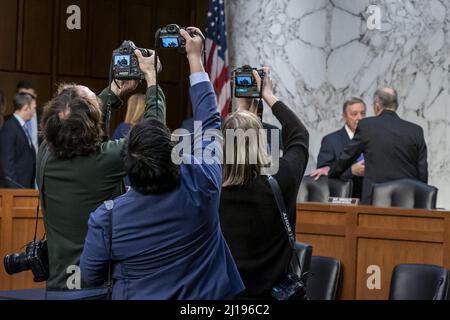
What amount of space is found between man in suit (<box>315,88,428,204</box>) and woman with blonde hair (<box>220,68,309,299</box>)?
13.0 feet

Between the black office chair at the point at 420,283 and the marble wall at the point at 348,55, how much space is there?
4.26 meters

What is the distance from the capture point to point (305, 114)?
33.6 feet

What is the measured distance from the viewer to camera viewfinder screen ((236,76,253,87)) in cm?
395

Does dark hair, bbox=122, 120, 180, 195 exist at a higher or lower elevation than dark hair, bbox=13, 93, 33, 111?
lower

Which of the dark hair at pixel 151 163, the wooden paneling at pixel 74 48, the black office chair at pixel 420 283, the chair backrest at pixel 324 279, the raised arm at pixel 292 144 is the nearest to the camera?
the dark hair at pixel 151 163

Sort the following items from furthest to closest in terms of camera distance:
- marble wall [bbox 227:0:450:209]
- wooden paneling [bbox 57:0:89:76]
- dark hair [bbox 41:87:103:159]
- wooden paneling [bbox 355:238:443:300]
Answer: wooden paneling [bbox 57:0:89:76] < marble wall [bbox 227:0:450:209] < wooden paneling [bbox 355:238:443:300] < dark hair [bbox 41:87:103:159]

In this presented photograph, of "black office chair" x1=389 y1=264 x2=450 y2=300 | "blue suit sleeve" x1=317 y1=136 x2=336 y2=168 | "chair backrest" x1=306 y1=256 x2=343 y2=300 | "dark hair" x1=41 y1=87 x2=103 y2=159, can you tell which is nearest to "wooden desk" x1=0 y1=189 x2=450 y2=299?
"chair backrest" x1=306 y1=256 x2=343 y2=300

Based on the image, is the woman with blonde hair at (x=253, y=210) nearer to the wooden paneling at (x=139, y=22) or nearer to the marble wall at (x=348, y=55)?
the marble wall at (x=348, y=55)

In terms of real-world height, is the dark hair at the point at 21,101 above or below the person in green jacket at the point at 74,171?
above

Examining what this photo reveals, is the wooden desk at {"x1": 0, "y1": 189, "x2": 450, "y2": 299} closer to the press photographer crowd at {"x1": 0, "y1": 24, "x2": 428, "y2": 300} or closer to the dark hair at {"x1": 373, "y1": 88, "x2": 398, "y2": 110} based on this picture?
the dark hair at {"x1": 373, "y1": 88, "x2": 398, "y2": 110}

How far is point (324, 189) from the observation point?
7.69m

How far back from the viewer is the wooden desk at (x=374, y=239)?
19.4 feet

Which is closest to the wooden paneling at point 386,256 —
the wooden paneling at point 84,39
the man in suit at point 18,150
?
the man in suit at point 18,150

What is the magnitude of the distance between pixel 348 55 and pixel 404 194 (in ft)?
11.2
